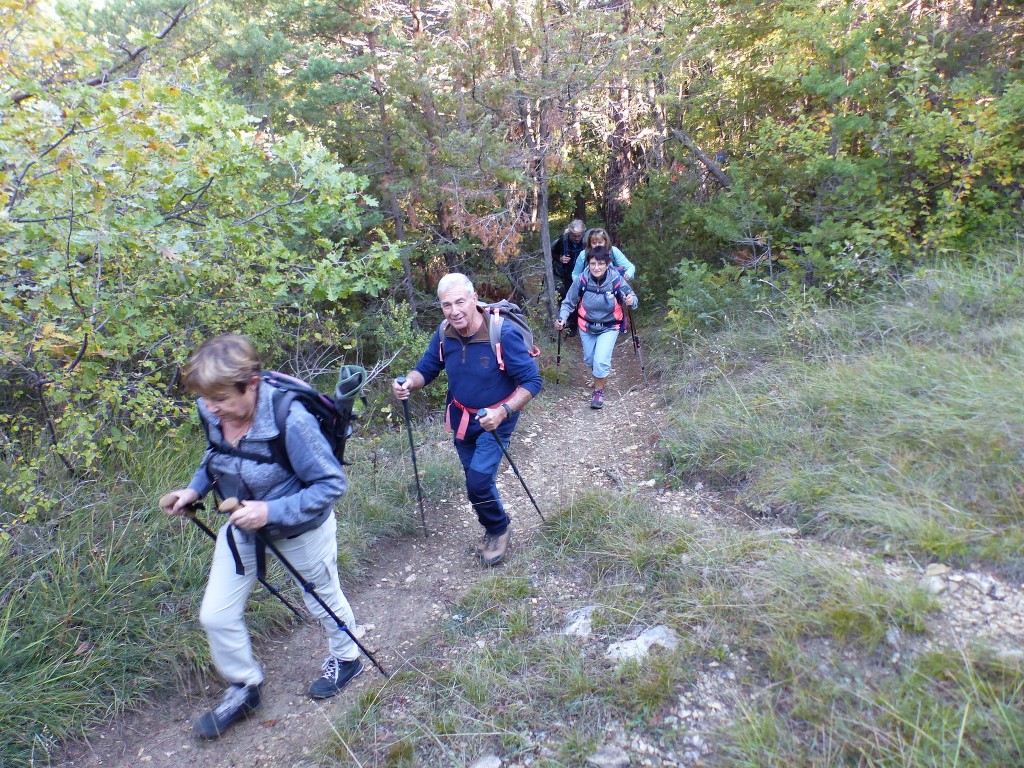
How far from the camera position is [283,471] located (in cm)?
292

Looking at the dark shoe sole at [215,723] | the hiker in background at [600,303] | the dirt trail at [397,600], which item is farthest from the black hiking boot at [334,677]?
the hiker in background at [600,303]

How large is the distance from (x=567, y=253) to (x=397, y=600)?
6.67 m

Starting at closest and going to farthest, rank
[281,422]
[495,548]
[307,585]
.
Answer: [281,422] → [307,585] → [495,548]

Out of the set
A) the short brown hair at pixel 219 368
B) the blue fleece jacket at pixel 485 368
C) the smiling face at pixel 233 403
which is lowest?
the blue fleece jacket at pixel 485 368

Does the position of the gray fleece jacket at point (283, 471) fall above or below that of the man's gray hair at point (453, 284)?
below

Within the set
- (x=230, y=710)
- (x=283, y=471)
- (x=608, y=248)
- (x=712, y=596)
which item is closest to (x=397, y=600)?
(x=230, y=710)

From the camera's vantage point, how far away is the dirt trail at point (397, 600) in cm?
330

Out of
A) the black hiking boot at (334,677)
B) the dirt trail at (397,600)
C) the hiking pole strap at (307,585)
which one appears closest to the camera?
the hiking pole strap at (307,585)

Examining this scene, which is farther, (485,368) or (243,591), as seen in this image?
(485,368)

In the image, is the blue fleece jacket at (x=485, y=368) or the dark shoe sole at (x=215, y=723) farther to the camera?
the blue fleece jacket at (x=485, y=368)

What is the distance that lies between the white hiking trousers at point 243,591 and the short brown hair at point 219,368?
2.41ft

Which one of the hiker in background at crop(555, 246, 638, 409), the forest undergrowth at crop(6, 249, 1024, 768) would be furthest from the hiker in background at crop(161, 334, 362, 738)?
the hiker in background at crop(555, 246, 638, 409)

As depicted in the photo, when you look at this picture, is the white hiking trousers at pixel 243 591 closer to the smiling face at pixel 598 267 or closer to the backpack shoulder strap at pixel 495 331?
the backpack shoulder strap at pixel 495 331

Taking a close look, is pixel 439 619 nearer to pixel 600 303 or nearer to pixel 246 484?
pixel 246 484
